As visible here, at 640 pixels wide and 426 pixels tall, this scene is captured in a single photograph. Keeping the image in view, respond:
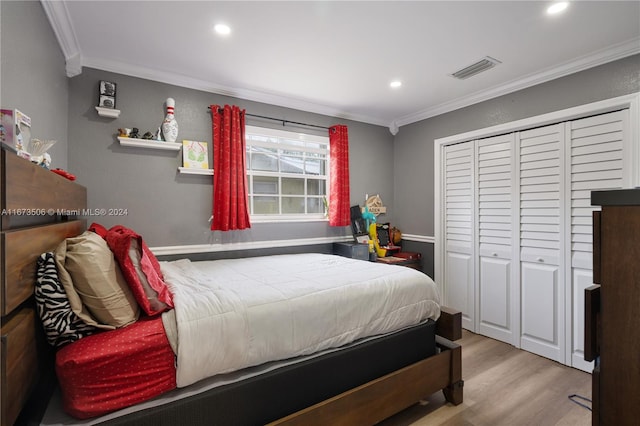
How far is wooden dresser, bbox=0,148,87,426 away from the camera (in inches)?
30.6

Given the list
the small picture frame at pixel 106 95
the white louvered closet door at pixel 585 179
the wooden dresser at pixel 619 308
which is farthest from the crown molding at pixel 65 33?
the white louvered closet door at pixel 585 179

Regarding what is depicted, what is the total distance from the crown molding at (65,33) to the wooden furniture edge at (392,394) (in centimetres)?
260

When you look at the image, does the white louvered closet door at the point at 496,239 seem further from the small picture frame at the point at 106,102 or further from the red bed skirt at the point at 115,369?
the small picture frame at the point at 106,102

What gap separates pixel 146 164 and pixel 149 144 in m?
0.19

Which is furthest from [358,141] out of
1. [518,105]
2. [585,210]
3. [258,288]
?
[258,288]

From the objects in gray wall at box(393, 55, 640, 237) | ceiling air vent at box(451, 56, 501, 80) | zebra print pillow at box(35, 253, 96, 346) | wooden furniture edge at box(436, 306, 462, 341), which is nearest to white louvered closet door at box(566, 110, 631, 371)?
gray wall at box(393, 55, 640, 237)

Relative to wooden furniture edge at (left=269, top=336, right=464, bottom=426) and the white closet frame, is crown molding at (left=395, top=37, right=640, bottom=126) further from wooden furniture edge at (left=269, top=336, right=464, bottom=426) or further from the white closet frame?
wooden furniture edge at (left=269, top=336, right=464, bottom=426)

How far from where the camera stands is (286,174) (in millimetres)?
3387

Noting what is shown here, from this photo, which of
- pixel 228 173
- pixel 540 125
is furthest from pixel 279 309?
pixel 540 125

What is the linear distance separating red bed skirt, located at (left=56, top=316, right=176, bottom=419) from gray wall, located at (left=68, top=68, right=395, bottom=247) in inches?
65.3

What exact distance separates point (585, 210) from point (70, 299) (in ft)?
11.0

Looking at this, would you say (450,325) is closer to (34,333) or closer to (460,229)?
(460,229)

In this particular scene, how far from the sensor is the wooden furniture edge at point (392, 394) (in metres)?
1.45

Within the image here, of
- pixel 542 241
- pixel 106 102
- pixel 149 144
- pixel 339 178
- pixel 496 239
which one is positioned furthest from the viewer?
pixel 339 178
